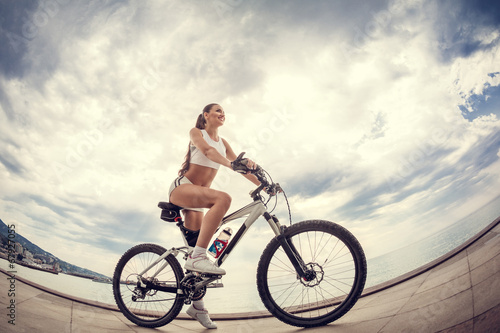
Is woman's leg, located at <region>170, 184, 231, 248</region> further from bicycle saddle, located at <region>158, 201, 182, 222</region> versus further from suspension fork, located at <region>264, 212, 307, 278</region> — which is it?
suspension fork, located at <region>264, 212, 307, 278</region>

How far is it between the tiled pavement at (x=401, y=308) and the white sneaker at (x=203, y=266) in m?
0.71

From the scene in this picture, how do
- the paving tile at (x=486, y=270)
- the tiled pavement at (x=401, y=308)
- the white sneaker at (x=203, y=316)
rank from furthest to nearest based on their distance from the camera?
the white sneaker at (x=203, y=316) < the paving tile at (x=486, y=270) < the tiled pavement at (x=401, y=308)

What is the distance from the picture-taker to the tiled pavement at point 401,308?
50.1 inches

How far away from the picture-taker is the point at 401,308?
175cm

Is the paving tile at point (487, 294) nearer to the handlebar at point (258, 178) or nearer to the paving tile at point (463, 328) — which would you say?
the paving tile at point (463, 328)

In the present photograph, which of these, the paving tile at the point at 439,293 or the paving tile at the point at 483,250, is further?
the paving tile at the point at 483,250

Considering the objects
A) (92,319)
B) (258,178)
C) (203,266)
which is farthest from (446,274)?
(92,319)

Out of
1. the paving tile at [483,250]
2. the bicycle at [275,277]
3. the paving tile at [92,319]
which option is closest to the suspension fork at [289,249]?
the bicycle at [275,277]

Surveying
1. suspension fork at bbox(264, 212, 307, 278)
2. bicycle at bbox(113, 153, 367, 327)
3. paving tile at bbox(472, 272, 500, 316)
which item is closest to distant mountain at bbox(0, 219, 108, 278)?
bicycle at bbox(113, 153, 367, 327)

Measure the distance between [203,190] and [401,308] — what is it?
2.00 meters

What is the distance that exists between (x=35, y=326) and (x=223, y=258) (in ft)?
5.16

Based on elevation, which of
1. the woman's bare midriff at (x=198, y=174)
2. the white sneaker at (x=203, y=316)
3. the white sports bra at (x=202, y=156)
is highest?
the white sports bra at (x=202, y=156)

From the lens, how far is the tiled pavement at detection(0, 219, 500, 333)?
1.27m

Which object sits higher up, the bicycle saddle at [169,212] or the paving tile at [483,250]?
the bicycle saddle at [169,212]
